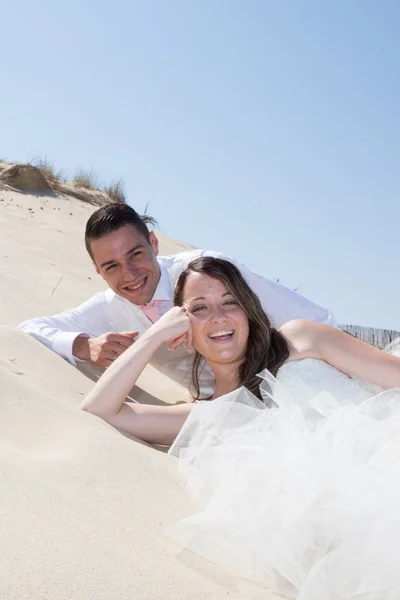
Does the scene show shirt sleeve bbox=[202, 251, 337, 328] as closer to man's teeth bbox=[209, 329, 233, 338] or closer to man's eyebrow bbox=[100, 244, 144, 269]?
man's eyebrow bbox=[100, 244, 144, 269]

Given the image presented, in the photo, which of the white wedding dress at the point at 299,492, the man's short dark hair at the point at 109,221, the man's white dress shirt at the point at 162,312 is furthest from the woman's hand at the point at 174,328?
the man's short dark hair at the point at 109,221

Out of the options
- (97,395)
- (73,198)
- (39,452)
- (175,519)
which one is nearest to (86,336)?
(97,395)

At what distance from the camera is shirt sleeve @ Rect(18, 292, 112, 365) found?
3914 millimetres

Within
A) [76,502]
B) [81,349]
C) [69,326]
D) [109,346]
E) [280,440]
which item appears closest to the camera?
[76,502]

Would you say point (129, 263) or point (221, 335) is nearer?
point (221, 335)

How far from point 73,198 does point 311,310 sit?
7944mm

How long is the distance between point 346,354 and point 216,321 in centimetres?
58

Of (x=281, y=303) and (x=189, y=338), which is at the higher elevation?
(x=281, y=303)

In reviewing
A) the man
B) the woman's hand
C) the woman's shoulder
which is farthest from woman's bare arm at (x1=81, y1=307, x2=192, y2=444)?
the man

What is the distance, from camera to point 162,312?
412 cm

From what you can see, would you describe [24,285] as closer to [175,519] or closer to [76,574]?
[175,519]

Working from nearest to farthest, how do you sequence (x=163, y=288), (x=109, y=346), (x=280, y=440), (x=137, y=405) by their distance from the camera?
1. (x=280, y=440)
2. (x=137, y=405)
3. (x=109, y=346)
4. (x=163, y=288)

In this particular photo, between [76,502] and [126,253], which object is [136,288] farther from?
[76,502]

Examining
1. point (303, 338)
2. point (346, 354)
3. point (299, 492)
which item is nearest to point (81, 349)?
point (303, 338)
